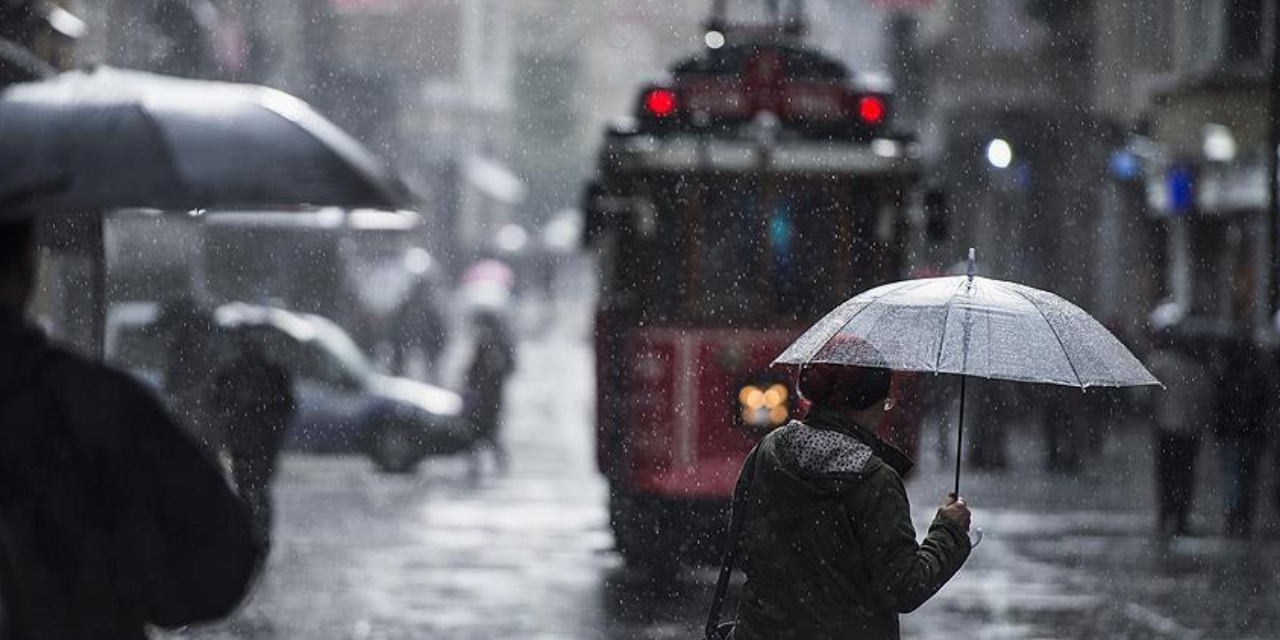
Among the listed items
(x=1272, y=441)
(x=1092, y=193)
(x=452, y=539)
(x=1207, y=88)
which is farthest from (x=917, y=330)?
(x=1092, y=193)

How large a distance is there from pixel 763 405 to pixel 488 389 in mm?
10291

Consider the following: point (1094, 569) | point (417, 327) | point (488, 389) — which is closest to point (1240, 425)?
point (1094, 569)

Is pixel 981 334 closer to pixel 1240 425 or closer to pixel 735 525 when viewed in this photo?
pixel 735 525

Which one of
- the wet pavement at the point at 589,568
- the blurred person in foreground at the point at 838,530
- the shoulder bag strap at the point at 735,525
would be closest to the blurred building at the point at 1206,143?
the wet pavement at the point at 589,568

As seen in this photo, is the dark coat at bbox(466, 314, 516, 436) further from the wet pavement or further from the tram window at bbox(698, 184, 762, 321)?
the tram window at bbox(698, 184, 762, 321)

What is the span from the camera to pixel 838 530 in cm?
582

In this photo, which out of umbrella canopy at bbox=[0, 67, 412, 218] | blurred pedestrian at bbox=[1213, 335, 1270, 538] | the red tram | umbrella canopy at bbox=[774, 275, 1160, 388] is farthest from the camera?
blurred pedestrian at bbox=[1213, 335, 1270, 538]

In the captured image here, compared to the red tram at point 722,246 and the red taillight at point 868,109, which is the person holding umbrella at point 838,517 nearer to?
the red tram at point 722,246

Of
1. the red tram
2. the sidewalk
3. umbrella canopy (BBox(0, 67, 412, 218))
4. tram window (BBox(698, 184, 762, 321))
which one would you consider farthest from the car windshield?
umbrella canopy (BBox(0, 67, 412, 218))

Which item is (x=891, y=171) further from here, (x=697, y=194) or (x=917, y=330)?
(x=917, y=330)

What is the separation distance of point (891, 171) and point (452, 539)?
443 centimetres

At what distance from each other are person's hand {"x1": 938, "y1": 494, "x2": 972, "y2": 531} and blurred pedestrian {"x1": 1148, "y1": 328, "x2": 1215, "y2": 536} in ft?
38.2

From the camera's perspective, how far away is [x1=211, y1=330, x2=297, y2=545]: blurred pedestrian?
47.0 ft

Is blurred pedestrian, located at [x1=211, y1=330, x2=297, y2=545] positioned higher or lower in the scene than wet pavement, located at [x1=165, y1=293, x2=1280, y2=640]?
higher
